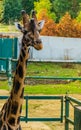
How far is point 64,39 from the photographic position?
94.0ft

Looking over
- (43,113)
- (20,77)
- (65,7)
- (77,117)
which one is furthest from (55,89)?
(65,7)

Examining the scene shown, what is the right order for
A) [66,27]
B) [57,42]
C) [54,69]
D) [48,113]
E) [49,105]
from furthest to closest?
[66,27]
[57,42]
[54,69]
[49,105]
[48,113]

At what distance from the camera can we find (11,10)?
7081 centimetres

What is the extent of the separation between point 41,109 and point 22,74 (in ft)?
22.2

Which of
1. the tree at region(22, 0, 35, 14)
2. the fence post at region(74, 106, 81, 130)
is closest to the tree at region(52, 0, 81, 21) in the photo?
the tree at region(22, 0, 35, 14)

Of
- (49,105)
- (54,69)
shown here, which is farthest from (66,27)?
(49,105)

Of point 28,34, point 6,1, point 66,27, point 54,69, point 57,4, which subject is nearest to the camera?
point 28,34

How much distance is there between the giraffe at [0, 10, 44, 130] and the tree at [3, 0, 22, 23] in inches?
2457

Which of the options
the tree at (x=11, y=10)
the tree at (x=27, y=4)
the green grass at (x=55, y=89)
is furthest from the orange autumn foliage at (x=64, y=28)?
the tree at (x=27, y=4)

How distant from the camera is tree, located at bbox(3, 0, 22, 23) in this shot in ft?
227

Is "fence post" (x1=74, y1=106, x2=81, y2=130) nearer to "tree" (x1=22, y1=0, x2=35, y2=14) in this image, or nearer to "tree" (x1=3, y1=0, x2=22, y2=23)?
"tree" (x1=3, y1=0, x2=22, y2=23)

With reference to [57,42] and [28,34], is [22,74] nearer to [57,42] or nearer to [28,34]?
[28,34]

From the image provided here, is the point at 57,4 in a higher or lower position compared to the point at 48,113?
higher

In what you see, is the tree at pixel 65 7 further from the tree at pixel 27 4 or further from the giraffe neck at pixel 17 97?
the giraffe neck at pixel 17 97
